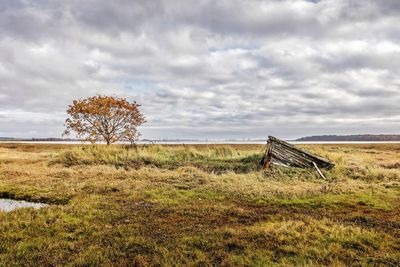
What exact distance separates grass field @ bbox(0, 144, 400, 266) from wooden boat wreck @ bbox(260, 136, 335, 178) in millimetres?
1351

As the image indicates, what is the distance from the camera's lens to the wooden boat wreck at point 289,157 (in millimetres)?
18719

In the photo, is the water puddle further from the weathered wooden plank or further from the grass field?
the weathered wooden plank

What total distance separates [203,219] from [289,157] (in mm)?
11557

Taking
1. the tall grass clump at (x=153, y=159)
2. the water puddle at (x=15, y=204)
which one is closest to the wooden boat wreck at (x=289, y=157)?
the tall grass clump at (x=153, y=159)

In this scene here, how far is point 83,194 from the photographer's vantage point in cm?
1254

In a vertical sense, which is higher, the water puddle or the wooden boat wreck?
the wooden boat wreck

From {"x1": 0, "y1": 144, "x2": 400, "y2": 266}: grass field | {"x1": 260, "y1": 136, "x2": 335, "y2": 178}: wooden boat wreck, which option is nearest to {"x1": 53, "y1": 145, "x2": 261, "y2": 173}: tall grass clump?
{"x1": 260, "y1": 136, "x2": 335, "y2": 178}: wooden boat wreck

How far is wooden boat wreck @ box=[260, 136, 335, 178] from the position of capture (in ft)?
61.4

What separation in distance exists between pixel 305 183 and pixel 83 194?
9.86 metres

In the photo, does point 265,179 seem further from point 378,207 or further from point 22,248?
point 22,248

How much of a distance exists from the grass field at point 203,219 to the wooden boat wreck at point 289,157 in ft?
4.43

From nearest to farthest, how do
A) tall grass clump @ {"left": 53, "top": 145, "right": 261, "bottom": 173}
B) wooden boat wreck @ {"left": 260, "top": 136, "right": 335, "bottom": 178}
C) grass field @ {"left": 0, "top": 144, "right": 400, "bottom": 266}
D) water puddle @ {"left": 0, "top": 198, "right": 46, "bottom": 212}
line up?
grass field @ {"left": 0, "top": 144, "right": 400, "bottom": 266} → water puddle @ {"left": 0, "top": 198, "right": 46, "bottom": 212} → wooden boat wreck @ {"left": 260, "top": 136, "right": 335, "bottom": 178} → tall grass clump @ {"left": 53, "top": 145, "right": 261, "bottom": 173}

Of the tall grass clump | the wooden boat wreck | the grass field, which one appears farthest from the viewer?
the tall grass clump

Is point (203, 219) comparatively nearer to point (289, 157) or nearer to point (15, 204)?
point (15, 204)
